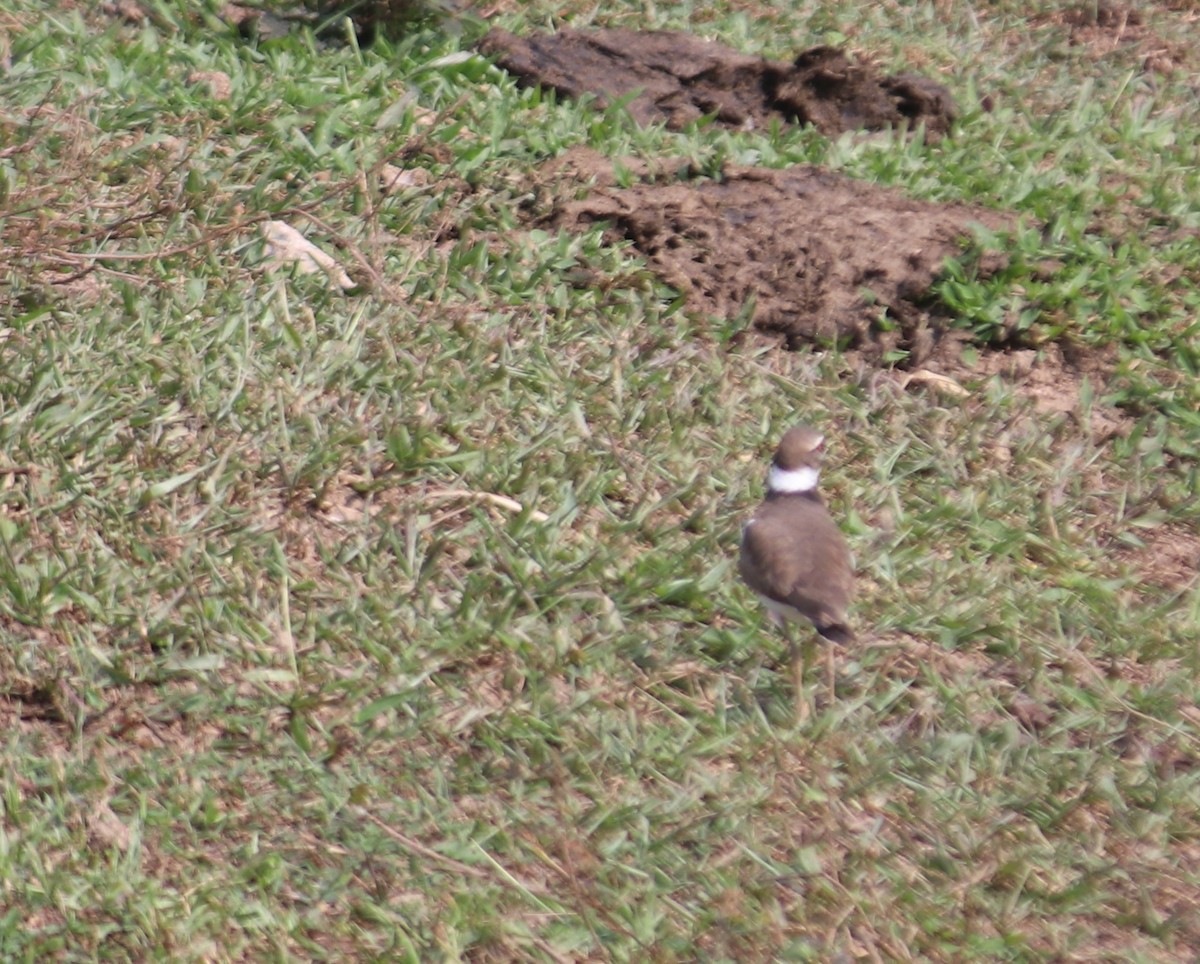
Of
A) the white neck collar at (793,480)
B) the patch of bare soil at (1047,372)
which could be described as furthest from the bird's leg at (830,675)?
the patch of bare soil at (1047,372)

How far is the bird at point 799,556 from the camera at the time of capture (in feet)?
14.5

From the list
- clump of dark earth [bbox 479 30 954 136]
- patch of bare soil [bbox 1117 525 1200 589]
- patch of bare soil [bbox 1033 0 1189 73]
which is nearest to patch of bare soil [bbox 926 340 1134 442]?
patch of bare soil [bbox 1117 525 1200 589]

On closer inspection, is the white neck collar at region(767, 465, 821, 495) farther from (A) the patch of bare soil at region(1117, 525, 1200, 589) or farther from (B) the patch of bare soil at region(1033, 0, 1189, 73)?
(B) the patch of bare soil at region(1033, 0, 1189, 73)

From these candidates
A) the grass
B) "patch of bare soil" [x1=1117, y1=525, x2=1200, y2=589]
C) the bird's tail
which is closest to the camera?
the grass

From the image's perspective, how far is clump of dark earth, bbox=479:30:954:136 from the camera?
718 centimetres

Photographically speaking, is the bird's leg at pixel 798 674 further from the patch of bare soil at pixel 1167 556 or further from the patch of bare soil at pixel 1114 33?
the patch of bare soil at pixel 1114 33

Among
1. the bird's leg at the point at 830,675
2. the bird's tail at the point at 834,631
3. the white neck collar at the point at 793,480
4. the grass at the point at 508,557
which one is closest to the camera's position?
the grass at the point at 508,557

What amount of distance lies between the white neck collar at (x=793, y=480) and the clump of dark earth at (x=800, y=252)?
1.23 m

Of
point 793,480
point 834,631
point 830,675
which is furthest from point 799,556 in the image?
point 793,480

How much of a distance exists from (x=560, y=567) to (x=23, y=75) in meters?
3.08

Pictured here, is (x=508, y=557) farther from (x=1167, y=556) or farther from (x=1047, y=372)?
(x=1047, y=372)

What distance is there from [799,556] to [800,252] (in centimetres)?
206

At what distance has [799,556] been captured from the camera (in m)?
4.48

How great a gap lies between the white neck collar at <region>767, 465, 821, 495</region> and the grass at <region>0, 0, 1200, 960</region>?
0.25 meters
